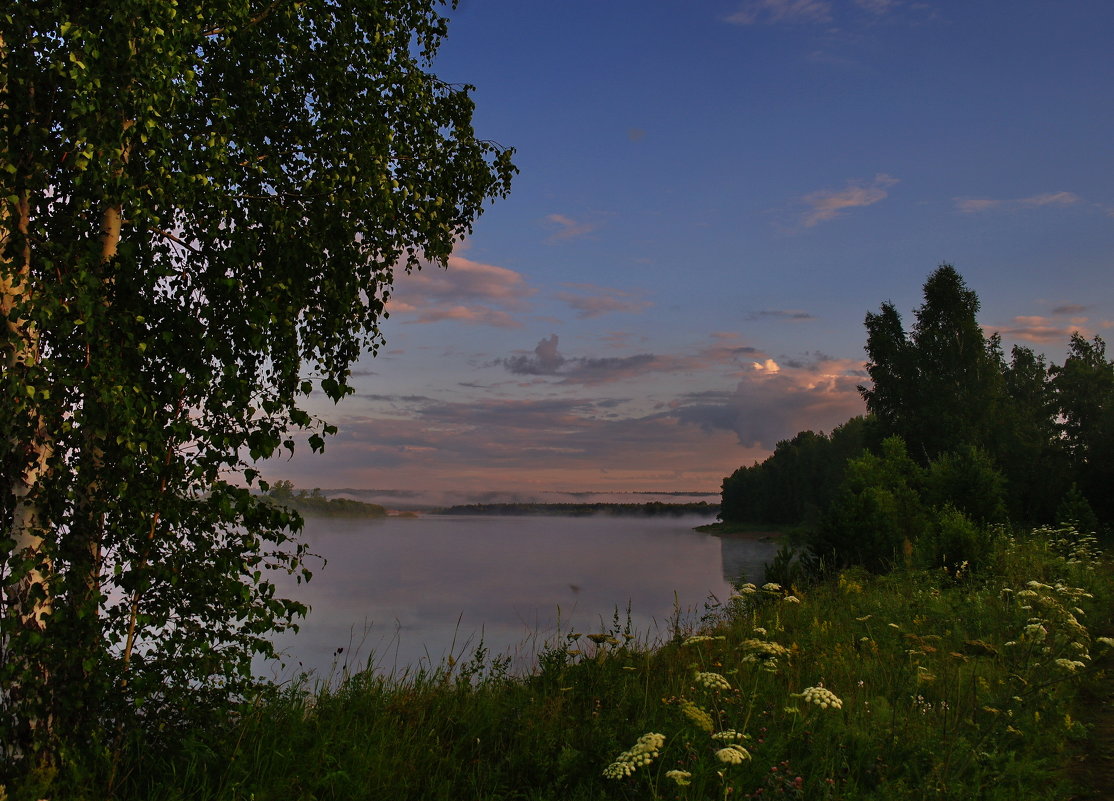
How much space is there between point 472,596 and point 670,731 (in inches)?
713

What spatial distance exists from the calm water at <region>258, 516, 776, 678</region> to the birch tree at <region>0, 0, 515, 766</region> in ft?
4.09

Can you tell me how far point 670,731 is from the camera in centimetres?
527

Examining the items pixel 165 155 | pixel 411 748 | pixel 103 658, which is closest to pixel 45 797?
pixel 103 658

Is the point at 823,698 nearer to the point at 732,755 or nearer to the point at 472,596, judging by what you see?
the point at 732,755

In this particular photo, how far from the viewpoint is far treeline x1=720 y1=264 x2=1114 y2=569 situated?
64.7 ft

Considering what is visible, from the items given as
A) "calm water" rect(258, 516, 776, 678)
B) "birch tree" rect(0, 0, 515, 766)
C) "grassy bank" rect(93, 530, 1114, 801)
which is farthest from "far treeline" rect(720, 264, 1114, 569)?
"birch tree" rect(0, 0, 515, 766)

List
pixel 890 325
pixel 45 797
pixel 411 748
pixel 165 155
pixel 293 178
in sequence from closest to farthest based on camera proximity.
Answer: pixel 45 797 < pixel 165 155 < pixel 411 748 < pixel 293 178 < pixel 890 325

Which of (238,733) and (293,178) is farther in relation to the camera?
(293,178)

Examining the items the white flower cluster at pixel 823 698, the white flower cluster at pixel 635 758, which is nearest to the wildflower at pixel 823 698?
the white flower cluster at pixel 823 698

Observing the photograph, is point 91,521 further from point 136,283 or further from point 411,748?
point 411,748

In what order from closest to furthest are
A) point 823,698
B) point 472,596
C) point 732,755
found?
point 732,755, point 823,698, point 472,596

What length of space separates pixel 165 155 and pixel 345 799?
466cm

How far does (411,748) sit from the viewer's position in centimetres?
533

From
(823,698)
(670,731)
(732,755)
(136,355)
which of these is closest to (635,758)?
(732,755)
